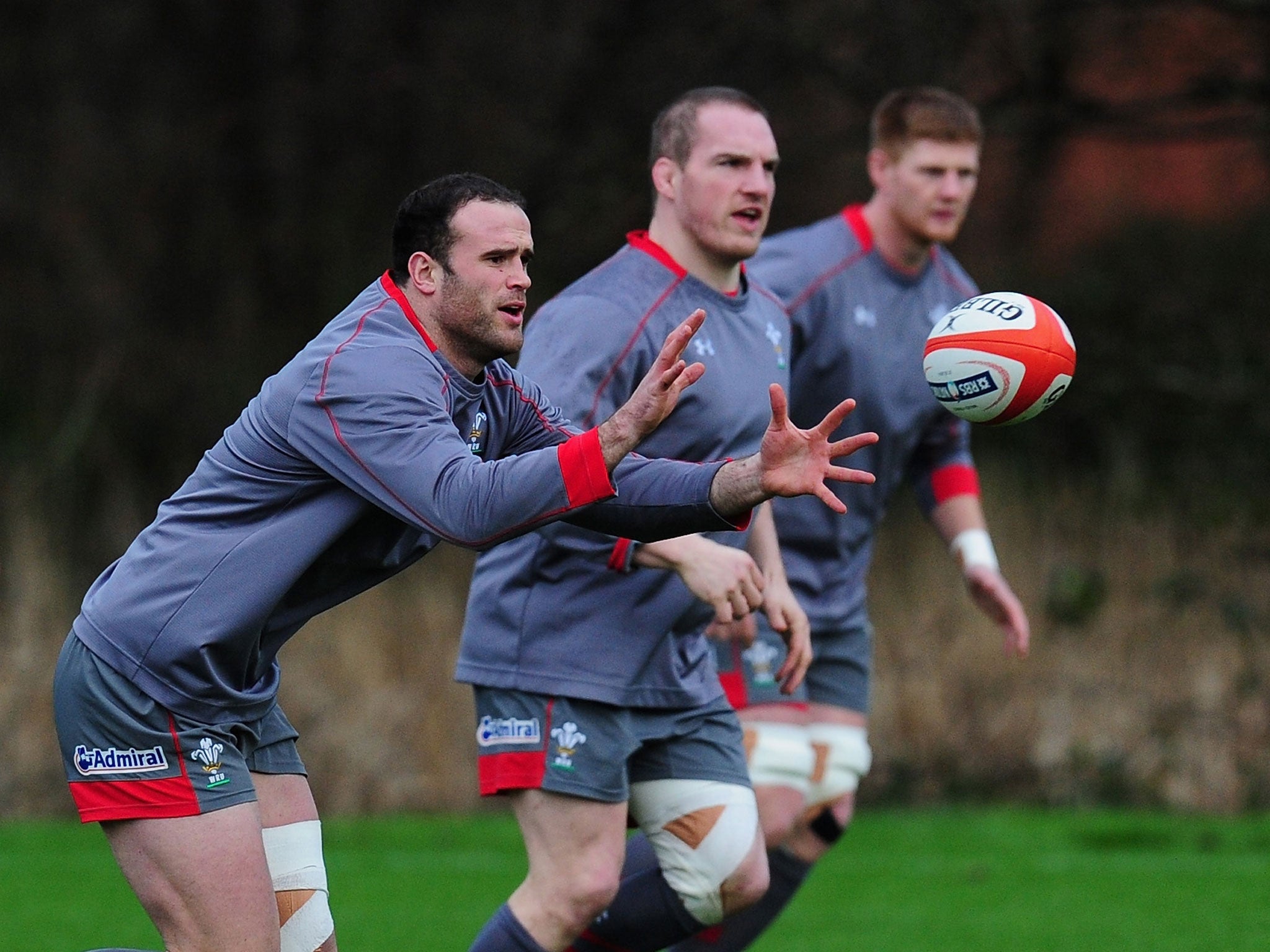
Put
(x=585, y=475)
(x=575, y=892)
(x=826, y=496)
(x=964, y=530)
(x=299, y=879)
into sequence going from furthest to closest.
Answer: (x=964, y=530) → (x=575, y=892) → (x=299, y=879) → (x=826, y=496) → (x=585, y=475)

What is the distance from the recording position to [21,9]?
1210cm

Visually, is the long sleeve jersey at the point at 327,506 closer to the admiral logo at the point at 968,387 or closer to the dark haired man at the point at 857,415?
the admiral logo at the point at 968,387

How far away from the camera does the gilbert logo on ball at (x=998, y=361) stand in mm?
4059

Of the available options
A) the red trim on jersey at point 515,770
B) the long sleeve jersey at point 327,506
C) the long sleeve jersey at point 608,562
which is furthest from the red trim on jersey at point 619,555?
the long sleeve jersey at point 327,506

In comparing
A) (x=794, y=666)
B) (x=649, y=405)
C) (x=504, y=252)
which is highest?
(x=504, y=252)

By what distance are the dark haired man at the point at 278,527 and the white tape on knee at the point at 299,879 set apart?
123 mm

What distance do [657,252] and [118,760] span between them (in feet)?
6.17

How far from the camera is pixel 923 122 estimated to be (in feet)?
18.5

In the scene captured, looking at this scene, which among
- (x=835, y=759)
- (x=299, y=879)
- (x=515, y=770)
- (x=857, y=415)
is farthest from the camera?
(x=857, y=415)

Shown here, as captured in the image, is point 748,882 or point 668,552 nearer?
point 668,552

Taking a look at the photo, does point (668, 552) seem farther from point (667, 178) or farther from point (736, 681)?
point (736, 681)

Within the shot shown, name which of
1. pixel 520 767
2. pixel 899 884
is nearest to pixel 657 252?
pixel 520 767

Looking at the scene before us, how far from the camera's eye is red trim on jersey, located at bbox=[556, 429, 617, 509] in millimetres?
3102

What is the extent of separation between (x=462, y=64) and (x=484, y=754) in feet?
26.8
